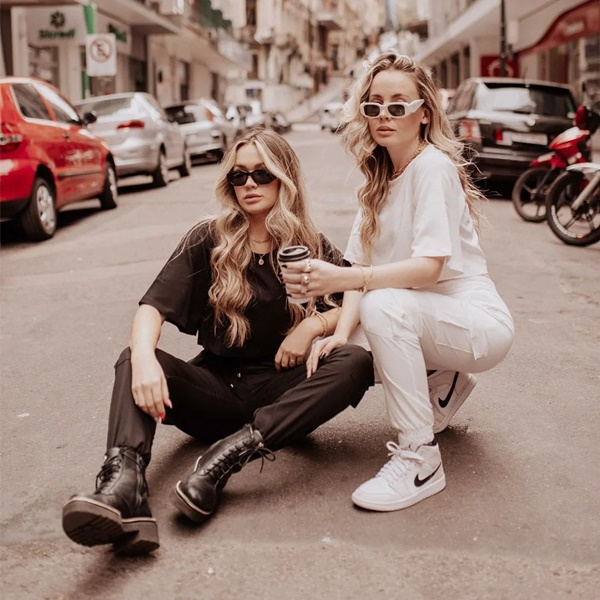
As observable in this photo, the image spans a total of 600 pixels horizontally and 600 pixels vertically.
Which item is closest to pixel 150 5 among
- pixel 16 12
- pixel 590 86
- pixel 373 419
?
pixel 16 12

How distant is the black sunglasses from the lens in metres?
3.54

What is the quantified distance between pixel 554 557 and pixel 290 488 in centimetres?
97

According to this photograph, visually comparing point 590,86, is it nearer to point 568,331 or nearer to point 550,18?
point 550,18

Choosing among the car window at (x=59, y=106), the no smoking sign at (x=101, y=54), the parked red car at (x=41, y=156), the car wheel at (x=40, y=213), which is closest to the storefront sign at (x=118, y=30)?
the no smoking sign at (x=101, y=54)

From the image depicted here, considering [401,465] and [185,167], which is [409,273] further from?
[185,167]

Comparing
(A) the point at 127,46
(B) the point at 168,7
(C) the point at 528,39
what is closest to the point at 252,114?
(B) the point at 168,7

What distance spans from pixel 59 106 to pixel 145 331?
891 centimetres

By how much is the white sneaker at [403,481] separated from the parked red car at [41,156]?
715cm

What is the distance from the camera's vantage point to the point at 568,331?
19.8 feet

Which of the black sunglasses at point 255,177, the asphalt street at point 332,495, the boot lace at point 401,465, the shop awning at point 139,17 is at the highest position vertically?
the shop awning at point 139,17

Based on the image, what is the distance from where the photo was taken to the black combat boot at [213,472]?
307 centimetres

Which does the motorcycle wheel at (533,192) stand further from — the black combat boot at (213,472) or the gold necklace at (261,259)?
the black combat boot at (213,472)

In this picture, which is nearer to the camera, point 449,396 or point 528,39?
point 449,396

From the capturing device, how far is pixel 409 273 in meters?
3.31
